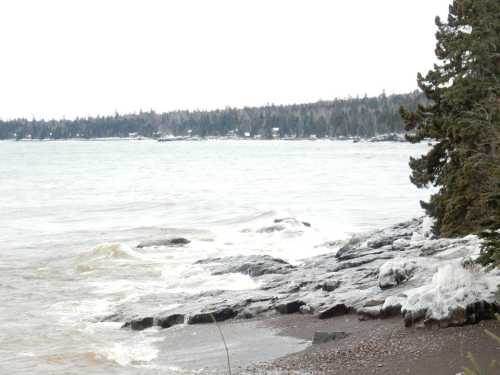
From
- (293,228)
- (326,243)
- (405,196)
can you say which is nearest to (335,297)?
(326,243)

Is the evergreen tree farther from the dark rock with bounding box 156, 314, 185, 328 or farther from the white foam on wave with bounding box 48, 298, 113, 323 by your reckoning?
the white foam on wave with bounding box 48, 298, 113, 323

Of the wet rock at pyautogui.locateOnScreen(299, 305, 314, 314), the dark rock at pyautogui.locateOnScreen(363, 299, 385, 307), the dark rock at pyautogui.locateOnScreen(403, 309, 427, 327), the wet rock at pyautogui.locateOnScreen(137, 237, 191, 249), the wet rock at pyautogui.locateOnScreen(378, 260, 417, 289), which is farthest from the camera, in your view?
the wet rock at pyautogui.locateOnScreen(137, 237, 191, 249)

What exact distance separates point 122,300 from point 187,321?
343 centimetres

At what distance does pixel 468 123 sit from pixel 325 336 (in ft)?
13.9

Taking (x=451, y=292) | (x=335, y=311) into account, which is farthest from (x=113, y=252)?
(x=451, y=292)

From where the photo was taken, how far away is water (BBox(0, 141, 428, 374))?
13.3 m

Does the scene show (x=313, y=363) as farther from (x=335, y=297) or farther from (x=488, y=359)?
(x=335, y=297)

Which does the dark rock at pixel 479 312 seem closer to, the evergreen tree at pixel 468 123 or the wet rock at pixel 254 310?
the evergreen tree at pixel 468 123

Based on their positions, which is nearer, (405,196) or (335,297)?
(335,297)

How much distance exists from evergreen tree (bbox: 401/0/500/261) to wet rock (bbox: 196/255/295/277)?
6741 mm

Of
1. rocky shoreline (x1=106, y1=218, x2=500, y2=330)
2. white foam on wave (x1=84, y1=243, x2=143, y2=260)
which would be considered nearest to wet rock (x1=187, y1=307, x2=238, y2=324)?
rocky shoreline (x1=106, y1=218, x2=500, y2=330)

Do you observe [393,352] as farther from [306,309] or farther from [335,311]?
[306,309]

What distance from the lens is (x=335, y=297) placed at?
14250 mm

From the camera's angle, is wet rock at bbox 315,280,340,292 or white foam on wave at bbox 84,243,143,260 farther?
white foam on wave at bbox 84,243,143,260
